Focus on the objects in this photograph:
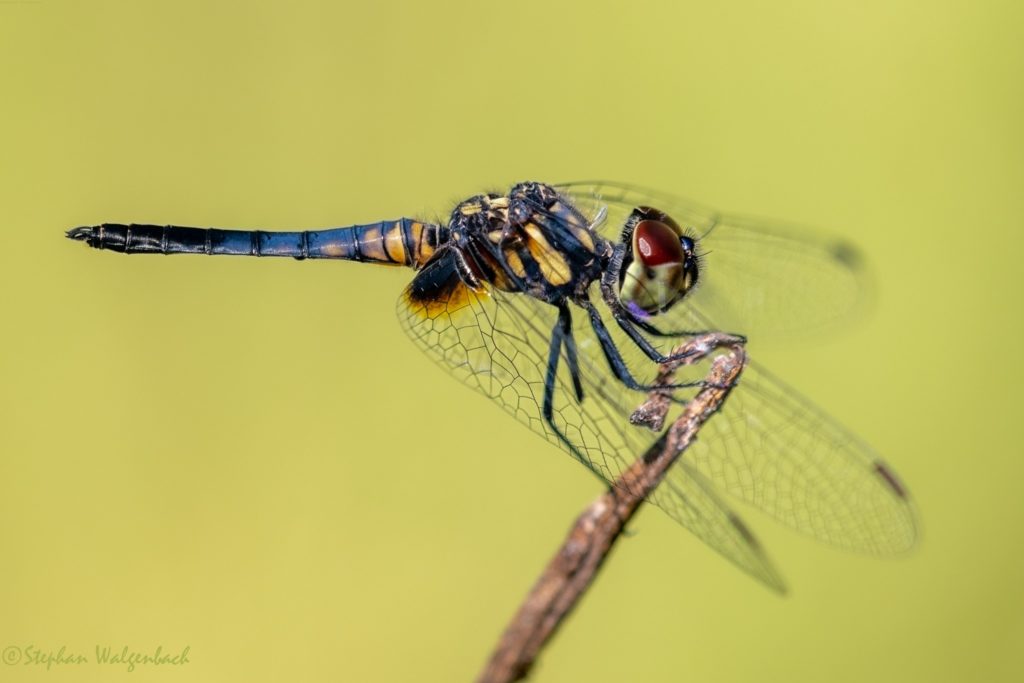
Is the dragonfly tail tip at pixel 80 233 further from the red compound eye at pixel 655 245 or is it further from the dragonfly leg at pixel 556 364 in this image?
the red compound eye at pixel 655 245

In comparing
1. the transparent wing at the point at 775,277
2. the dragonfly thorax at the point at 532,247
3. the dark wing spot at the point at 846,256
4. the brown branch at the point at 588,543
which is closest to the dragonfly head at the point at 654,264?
the dragonfly thorax at the point at 532,247

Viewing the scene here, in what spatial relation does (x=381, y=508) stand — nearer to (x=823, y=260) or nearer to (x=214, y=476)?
(x=214, y=476)

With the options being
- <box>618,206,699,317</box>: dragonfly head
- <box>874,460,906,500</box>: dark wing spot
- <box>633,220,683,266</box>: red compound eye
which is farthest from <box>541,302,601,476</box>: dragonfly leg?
<box>874,460,906,500</box>: dark wing spot

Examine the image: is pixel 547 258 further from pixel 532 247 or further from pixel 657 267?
pixel 657 267

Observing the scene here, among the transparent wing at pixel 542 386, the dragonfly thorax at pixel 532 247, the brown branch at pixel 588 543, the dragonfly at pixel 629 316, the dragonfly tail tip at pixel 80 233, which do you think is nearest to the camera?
the brown branch at pixel 588 543

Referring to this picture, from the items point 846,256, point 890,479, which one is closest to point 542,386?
point 890,479

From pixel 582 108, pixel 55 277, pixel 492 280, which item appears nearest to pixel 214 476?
pixel 55 277
